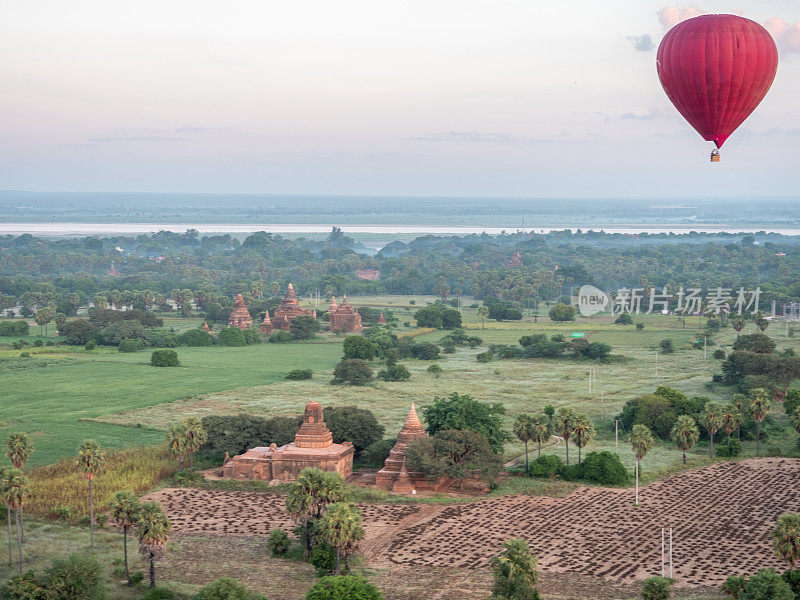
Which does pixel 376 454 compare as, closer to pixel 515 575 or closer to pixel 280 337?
pixel 515 575

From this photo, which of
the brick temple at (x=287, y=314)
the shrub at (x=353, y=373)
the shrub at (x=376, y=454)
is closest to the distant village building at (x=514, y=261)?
the brick temple at (x=287, y=314)

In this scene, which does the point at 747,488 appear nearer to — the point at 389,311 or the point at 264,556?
the point at 264,556

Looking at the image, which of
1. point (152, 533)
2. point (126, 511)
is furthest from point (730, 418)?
point (126, 511)

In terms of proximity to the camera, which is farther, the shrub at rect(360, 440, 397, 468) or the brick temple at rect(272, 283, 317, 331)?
the brick temple at rect(272, 283, 317, 331)

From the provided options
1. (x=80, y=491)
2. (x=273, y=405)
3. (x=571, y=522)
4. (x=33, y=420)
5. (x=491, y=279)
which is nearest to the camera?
(x=571, y=522)

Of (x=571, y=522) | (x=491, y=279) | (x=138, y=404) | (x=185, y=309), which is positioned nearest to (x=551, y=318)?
(x=491, y=279)

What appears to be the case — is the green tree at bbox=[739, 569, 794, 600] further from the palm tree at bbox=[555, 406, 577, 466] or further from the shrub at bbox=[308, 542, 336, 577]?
the palm tree at bbox=[555, 406, 577, 466]

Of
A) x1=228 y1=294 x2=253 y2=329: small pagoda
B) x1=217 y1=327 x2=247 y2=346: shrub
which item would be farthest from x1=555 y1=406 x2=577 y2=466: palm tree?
x1=228 y1=294 x2=253 y2=329: small pagoda
